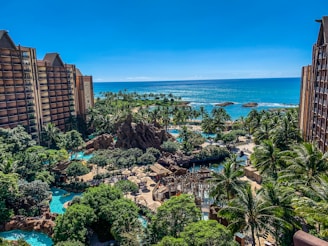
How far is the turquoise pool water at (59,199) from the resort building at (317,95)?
120ft

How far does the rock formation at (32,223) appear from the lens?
97.9 ft

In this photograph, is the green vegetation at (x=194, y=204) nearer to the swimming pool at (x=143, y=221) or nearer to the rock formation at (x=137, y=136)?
the swimming pool at (x=143, y=221)

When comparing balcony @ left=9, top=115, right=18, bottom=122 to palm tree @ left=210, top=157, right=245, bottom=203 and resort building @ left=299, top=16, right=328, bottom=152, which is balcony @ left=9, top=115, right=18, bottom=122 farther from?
resort building @ left=299, top=16, right=328, bottom=152

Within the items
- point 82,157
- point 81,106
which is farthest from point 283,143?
point 81,106

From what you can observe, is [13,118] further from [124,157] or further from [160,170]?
[160,170]

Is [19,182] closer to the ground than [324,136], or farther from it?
closer to the ground

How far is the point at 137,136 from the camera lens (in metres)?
56.2

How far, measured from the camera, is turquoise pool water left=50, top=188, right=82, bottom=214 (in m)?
35.4

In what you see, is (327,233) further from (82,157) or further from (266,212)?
(82,157)

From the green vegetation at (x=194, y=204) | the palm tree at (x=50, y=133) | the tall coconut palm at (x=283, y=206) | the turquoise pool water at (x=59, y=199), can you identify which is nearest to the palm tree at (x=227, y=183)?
the green vegetation at (x=194, y=204)

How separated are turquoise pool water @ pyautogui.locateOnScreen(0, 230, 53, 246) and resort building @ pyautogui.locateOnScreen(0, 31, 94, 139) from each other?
31405mm

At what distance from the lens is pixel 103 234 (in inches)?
1086

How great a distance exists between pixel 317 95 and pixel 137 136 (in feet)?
112

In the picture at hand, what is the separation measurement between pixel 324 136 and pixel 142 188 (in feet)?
88.2
